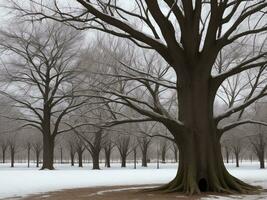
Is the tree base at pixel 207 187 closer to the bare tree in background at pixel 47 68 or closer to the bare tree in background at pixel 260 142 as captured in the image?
the bare tree in background at pixel 47 68

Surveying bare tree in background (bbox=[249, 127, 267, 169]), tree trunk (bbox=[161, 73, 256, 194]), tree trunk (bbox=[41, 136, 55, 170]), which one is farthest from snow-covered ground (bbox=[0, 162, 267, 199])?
bare tree in background (bbox=[249, 127, 267, 169])

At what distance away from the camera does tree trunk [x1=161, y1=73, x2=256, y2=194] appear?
49.6 feet

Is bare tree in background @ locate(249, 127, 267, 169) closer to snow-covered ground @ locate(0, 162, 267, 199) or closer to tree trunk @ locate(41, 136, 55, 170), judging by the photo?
snow-covered ground @ locate(0, 162, 267, 199)

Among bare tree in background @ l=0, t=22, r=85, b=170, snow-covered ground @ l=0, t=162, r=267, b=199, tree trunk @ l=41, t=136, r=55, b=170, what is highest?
bare tree in background @ l=0, t=22, r=85, b=170

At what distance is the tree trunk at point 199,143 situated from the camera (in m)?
15.1

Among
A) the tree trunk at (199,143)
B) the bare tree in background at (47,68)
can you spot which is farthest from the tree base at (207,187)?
the bare tree in background at (47,68)

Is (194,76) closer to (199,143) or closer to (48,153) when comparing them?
(199,143)

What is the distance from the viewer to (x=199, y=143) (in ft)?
50.8

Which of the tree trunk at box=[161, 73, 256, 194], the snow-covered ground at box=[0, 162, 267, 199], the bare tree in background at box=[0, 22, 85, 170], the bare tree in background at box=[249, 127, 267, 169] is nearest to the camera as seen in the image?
the tree trunk at box=[161, 73, 256, 194]

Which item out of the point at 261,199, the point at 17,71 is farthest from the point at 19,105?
the point at 261,199

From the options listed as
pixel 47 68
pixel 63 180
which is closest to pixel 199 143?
pixel 63 180

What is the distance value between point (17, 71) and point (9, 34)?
9.99 ft

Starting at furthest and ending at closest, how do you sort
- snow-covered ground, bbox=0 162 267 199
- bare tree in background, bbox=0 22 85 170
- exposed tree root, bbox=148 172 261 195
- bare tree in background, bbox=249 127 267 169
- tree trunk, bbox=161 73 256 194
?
bare tree in background, bbox=249 127 267 169
bare tree in background, bbox=0 22 85 170
snow-covered ground, bbox=0 162 267 199
tree trunk, bbox=161 73 256 194
exposed tree root, bbox=148 172 261 195

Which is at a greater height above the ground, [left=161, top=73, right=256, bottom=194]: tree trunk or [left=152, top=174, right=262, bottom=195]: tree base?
[left=161, top=73, right=256, bottom=194]: tree trunk
